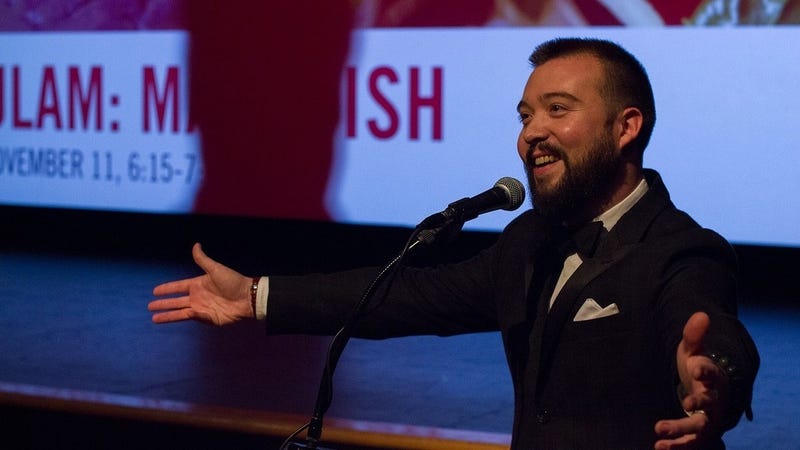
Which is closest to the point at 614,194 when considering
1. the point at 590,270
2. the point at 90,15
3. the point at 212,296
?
the point at 590,270

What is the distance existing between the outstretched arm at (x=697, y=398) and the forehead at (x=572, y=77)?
46 cm

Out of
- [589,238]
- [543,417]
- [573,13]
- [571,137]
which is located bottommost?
[543,417]

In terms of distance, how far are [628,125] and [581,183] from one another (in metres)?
0.10

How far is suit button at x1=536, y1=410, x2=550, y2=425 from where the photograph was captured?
5.33 ft

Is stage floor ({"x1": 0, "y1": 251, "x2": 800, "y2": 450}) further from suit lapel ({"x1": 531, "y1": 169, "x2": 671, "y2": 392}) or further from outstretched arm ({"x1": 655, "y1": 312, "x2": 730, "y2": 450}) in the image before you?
outstretched arm ({"x1": 655, "y1": 312, "x2": 730, "y2": 450})

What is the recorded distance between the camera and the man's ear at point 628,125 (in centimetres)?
166

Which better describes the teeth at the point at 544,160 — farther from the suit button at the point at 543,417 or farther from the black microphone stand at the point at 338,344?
the suit button at the point at 543,417

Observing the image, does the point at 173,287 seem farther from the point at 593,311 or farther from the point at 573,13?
the point at 573,13

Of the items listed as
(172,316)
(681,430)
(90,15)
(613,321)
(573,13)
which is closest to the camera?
(681,430)

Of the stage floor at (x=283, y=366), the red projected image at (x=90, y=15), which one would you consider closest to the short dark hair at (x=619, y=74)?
the stage floor at (x=283, y=366)

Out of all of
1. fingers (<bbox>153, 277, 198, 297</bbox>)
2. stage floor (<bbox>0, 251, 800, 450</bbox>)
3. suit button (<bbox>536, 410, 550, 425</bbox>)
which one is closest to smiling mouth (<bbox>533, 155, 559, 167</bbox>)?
suit button (<bbox>536, 410, 550, 425</bbox>)

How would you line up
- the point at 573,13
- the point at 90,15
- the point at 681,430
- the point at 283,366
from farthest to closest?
the point at 90,15
the point at 573,13
the point at 283,366
the point at 681,430

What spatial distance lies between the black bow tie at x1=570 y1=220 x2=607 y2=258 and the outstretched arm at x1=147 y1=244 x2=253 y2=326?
19.9 inches

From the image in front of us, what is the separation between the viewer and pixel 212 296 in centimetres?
188
